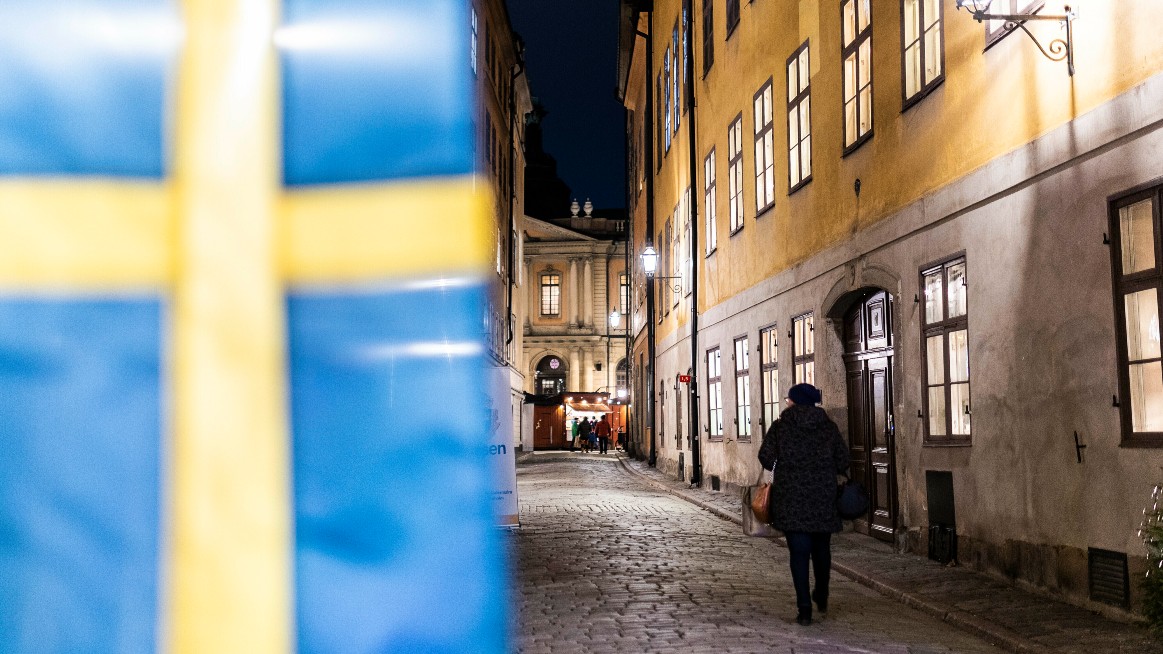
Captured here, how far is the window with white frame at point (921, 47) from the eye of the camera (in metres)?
10.9

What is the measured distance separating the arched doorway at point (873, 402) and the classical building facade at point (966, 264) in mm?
39

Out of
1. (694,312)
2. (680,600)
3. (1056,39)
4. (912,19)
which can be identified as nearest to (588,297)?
(694,312)

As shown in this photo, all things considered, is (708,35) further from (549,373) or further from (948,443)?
(549,373)

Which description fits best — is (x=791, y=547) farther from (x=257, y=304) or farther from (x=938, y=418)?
(x=257, y=304)

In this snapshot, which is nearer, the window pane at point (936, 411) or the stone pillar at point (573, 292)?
the window pane at point (936, 411)

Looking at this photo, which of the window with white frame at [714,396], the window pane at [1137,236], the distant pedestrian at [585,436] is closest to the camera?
the window pane at [1137,236]

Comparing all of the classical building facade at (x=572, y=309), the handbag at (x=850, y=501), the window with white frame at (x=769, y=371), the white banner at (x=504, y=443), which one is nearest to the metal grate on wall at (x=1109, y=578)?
the handbag at (x=850, y=501)

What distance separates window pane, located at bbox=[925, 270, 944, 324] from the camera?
437 inches

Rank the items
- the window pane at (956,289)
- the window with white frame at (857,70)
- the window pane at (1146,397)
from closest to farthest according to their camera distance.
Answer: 1. the window pane at (1146,397)
2. the window pane at (956,289)
3. the window with white frame at (857,70)

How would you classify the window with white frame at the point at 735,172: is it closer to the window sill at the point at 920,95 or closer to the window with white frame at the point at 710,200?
the window with white frame at the point at 710,200

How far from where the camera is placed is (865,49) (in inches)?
512

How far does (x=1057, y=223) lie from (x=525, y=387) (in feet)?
211

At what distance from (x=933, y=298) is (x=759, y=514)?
3753 millimetres

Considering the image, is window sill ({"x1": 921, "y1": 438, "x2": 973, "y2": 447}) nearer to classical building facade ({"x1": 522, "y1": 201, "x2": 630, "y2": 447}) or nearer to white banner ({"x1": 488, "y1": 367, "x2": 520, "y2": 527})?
white banner ({"x1": 488, "y1": 367, "x2": 520, "y2": 527})
